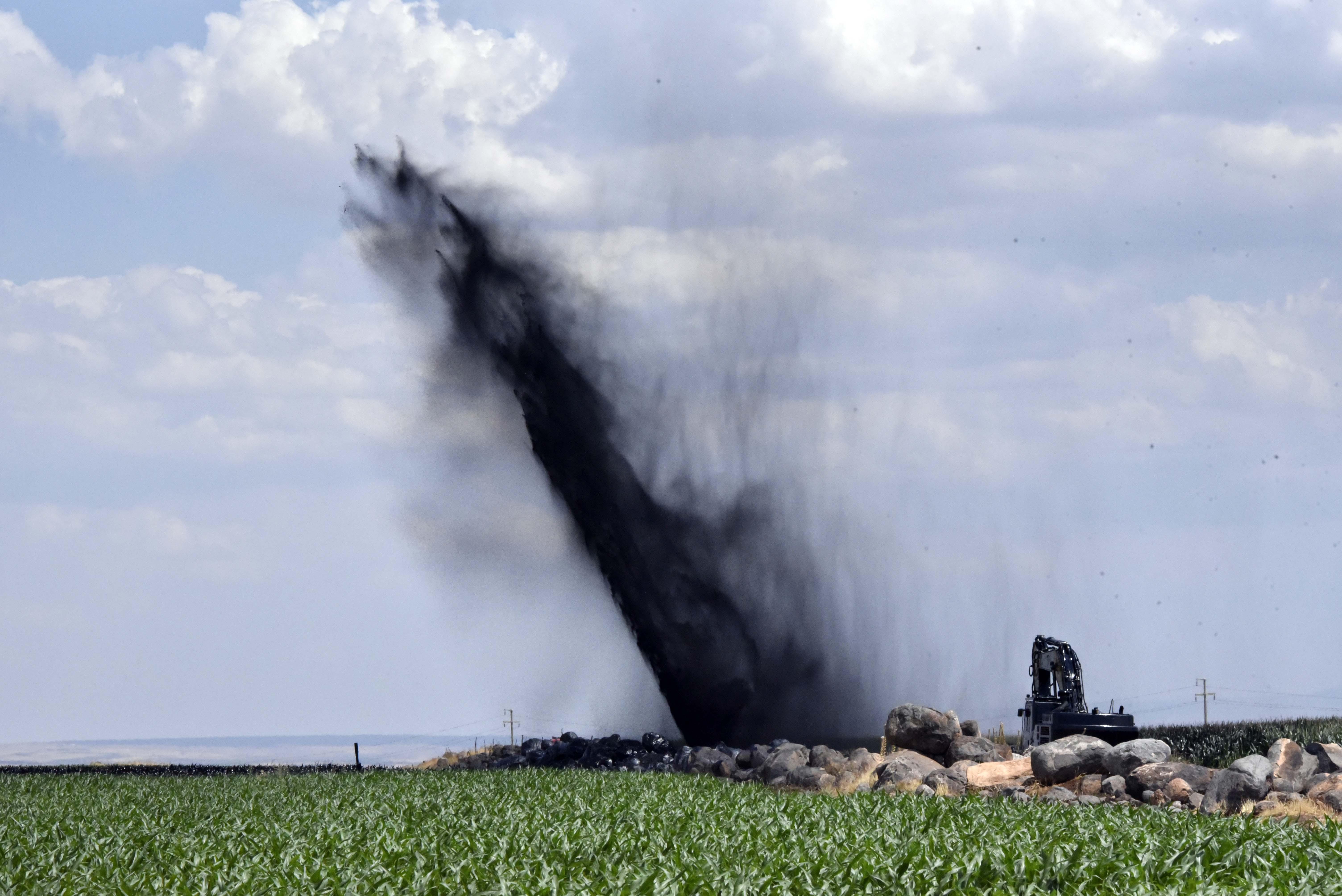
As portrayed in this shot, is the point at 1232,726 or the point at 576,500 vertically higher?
the point at 576,500

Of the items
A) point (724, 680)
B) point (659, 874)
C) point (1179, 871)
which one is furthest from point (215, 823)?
point (724, 680)

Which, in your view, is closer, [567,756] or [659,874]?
[659,874]

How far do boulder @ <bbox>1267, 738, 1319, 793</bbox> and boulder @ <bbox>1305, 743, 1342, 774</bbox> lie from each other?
98 millimetres

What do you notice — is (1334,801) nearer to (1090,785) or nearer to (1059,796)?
(1059,796)

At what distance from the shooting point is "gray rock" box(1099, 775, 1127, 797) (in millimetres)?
25203

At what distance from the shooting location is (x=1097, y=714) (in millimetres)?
31281

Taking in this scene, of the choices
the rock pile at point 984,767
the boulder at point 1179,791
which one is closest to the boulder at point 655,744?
the rock pile at point 984,767

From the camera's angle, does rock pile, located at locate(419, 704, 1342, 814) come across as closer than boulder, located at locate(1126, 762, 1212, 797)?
Yes

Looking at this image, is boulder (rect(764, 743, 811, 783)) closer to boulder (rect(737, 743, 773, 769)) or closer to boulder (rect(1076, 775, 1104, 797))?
boulder (rect(737, 743, 773, 769))

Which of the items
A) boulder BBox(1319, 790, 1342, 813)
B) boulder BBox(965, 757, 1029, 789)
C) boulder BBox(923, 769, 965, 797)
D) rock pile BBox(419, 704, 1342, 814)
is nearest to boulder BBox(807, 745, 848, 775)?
rock pile BBox(419, 704, 1342, 814)

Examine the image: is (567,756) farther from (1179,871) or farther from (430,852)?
(1179,871)

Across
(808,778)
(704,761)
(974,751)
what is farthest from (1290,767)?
(704,761)

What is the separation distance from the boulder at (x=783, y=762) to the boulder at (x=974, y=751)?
3.57m

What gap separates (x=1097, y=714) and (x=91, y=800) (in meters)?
21.8
